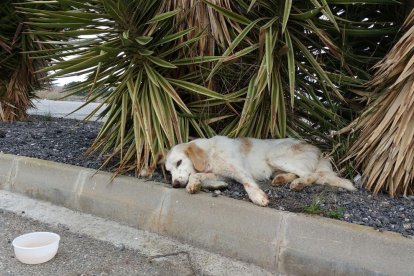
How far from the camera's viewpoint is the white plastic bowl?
9.25 ft

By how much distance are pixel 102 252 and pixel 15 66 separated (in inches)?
222

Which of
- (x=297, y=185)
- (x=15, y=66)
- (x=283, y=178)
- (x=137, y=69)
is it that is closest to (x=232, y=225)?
(x=297, y=185)

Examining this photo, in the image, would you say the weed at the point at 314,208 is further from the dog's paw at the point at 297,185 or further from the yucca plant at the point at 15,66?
the yucca plant at the point at 15,66

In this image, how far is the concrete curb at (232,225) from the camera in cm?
257

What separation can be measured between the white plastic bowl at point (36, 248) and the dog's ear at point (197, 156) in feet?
4.41

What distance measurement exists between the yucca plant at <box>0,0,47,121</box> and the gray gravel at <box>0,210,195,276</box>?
14.5 ft

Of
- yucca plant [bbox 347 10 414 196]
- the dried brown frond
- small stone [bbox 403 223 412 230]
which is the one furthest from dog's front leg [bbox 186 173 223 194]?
small stone [bbox 403 223 412 230]

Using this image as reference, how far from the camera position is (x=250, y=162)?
13.1ft

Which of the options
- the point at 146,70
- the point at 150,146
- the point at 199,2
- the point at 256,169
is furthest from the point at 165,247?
the point at 199,2

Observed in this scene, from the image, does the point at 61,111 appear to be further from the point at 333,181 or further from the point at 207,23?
the point at 333,181

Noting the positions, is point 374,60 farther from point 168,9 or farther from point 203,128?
point 168,9

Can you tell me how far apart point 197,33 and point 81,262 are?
2374 millimetres

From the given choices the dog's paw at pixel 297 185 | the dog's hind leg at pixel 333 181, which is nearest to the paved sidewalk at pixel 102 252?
the dog's paw at pixel 297 185

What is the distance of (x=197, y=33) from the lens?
4.08 m
